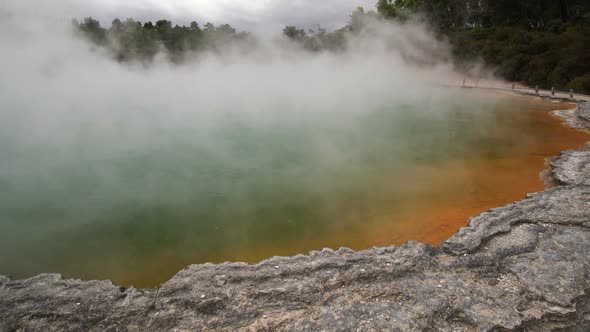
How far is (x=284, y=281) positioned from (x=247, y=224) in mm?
1443

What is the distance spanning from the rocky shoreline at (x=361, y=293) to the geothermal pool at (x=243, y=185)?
0.62 m

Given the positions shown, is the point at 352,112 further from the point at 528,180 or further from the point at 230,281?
the point at 230,281

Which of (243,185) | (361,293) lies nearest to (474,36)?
(243,185)

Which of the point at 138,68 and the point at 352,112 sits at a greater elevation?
the point at 138,68

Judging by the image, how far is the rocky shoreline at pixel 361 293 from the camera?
6.71ft

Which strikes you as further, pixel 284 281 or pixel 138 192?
pixel 138 192

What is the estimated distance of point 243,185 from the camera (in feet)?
16.0

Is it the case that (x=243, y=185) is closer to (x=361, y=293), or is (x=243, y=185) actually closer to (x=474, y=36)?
(x=361, y=293)

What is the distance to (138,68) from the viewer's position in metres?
18.7

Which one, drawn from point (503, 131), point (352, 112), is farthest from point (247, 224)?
point (352, 112)

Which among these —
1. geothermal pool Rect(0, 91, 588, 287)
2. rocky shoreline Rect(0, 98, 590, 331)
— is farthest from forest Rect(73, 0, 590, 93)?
rocky shoreline Rect(0, 98, 590, 331)

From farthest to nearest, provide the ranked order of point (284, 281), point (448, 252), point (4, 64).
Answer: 1. point (4, 64)
2. point (448, 252)
3. point (284, 281)

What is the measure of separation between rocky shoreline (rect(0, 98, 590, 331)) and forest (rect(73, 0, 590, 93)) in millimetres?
10141

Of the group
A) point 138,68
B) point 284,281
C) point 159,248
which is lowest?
point 159,248
